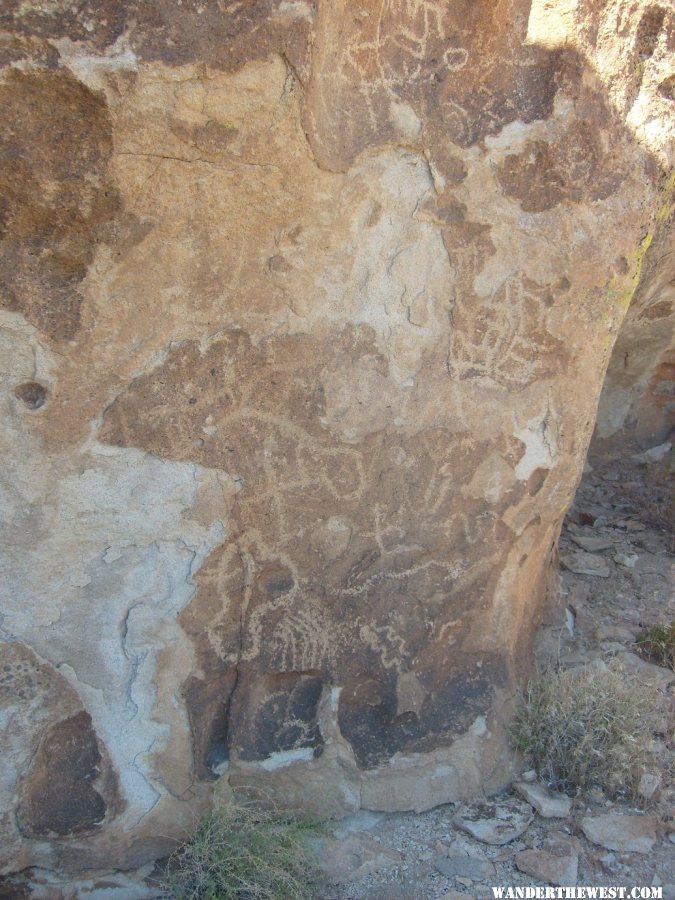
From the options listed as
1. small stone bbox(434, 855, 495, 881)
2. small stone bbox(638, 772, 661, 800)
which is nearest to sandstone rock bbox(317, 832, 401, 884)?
small stone bbox(434, 855, 495, 881)

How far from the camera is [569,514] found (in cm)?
382

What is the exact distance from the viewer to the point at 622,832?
207 cm

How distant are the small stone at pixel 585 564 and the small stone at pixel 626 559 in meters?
0.07

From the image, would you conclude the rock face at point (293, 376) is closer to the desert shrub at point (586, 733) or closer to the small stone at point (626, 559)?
the desert shrub at point (586, 733)

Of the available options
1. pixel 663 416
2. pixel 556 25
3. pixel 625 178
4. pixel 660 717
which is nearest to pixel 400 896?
pixel 660 717

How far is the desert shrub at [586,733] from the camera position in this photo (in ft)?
7.18

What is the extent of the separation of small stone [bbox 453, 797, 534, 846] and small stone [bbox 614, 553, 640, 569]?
1.45 metres

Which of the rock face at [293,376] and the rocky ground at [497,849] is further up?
the rock face at [293,376]

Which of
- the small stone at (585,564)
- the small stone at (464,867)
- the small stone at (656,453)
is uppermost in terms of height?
the small stone at (656,453)

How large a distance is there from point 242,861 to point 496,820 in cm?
65

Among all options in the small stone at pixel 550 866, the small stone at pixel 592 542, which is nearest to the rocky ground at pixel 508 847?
the small stone at pixel 550 866

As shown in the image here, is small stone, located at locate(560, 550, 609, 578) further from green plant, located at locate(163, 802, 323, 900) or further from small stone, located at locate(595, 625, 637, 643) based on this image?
green plant, located at locate(163, 802, 323, 900)

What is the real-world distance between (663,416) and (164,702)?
294 centimetres

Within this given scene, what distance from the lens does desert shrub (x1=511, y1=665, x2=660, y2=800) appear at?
7.18 ft
